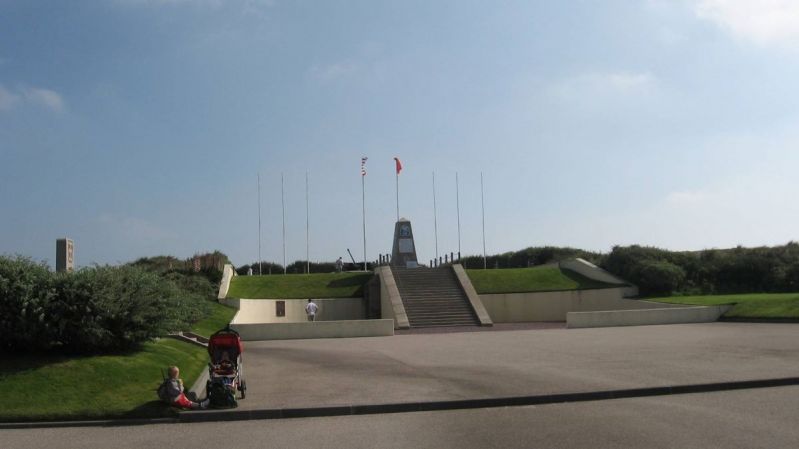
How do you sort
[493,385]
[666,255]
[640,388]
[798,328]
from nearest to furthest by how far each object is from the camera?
[640,388] < [493,385] < [798,328] < [666,255]

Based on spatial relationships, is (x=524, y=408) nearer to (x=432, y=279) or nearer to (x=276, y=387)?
(x=276, y=387)

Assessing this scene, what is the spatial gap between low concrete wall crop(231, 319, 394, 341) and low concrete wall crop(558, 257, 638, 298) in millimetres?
14461

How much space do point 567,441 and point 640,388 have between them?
12.1 ft

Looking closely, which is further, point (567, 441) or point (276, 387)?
point (276, 387)

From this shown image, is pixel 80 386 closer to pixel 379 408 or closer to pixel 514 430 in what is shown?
pixel 379 408

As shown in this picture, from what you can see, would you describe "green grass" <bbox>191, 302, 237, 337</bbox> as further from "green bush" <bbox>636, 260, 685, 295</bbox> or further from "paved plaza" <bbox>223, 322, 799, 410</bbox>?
"green bush" <bbox>636, 260, 685, 295</bbox>

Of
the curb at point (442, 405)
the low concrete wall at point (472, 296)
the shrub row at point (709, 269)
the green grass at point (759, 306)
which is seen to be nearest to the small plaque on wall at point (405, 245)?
the low concrete wall at point (472, 296)

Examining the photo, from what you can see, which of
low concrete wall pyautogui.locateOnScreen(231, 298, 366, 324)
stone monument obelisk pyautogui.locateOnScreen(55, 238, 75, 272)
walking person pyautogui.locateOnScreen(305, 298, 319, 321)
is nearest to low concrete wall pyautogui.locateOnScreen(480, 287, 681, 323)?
low concrete wall pyautogui.locateOnScreen(231, 298, 366, 324)

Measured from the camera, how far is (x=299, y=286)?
114 ft

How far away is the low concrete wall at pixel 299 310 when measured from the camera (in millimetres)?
31891

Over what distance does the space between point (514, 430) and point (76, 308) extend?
787cm

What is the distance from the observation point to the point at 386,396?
36.0ft

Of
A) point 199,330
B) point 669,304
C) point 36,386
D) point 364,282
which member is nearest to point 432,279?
point 364,282

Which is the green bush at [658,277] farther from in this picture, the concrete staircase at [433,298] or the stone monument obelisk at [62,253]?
the stone monument obelisk at [62,253]
